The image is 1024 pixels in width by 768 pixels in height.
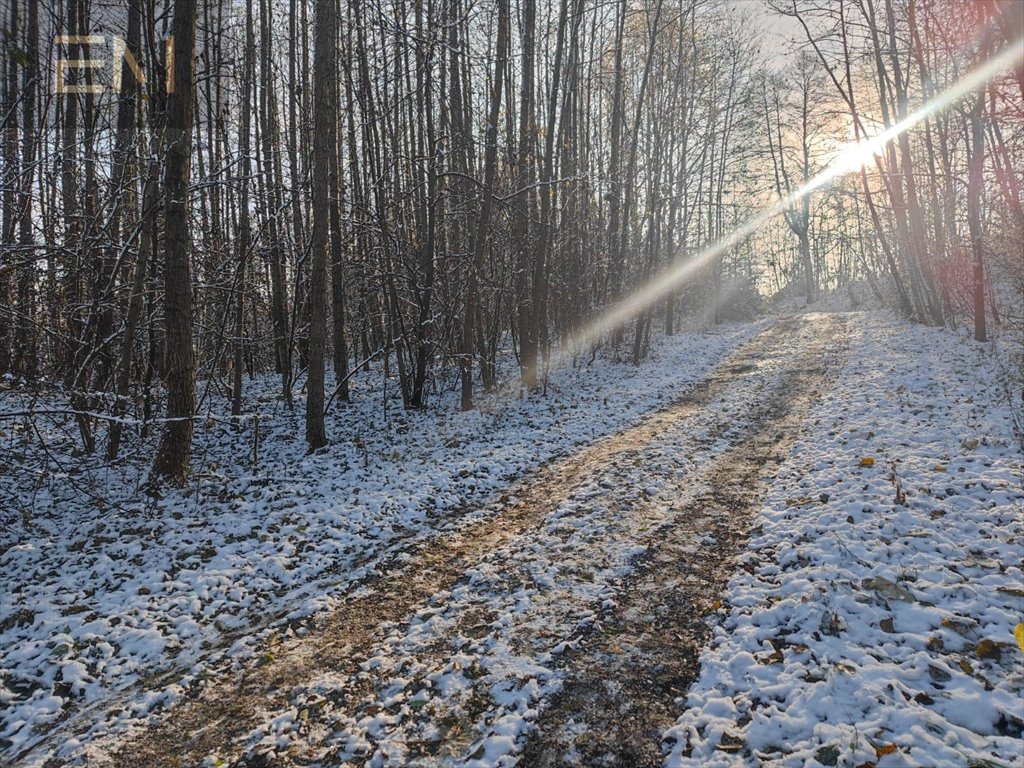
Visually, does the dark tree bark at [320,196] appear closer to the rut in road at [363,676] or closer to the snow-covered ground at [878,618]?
the rut in road at [363,676]

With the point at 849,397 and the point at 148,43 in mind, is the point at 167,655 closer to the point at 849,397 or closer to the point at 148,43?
the point at 148,43

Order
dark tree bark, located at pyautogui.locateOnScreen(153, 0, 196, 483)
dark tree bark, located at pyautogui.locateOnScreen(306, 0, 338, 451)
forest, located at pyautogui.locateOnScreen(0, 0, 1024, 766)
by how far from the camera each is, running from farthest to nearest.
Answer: dark tree bark, located at pyautogui.locateOnScreen(306, 0, 338, 451)
dark tree bark, located at pyautogui.locateOnScreen(153, 0, 196, 483)
forest, located at pyautogui.locateOnScreen(0, 0, 1024, 766)

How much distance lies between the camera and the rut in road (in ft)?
10.8

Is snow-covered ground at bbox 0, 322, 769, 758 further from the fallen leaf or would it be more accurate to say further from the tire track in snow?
the fallen leaf

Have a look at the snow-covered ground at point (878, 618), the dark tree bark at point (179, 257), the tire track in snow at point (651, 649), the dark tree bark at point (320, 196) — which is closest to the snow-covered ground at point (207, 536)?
the dark tree bark at point (179, 257)

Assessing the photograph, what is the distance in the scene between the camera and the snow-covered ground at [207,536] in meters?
4.14

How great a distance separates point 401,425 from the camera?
11227 millimetres

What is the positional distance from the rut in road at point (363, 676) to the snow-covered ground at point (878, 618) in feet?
1.42

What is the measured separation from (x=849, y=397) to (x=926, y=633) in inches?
312

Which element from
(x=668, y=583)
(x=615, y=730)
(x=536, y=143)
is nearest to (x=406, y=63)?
(x=536, y=143)

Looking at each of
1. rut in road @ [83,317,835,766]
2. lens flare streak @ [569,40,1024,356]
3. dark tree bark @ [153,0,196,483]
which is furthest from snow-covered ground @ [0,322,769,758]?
lens flare streak @ [569,40,1024,356]

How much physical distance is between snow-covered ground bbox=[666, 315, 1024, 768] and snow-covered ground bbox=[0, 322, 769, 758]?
349 centimetres

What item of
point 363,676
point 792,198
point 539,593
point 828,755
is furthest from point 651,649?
point 792,198

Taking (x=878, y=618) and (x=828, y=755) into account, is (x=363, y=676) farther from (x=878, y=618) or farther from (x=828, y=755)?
(x=878, y=618)
